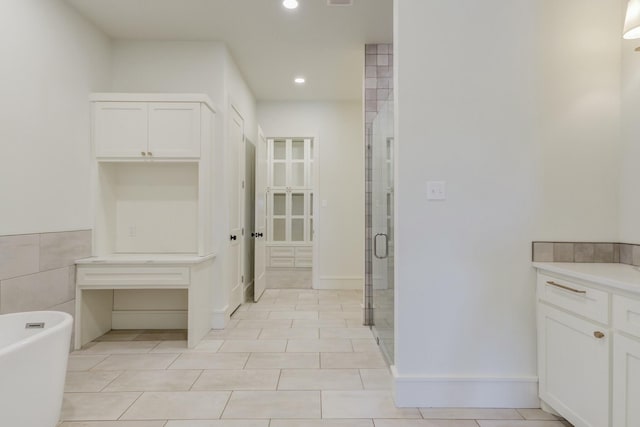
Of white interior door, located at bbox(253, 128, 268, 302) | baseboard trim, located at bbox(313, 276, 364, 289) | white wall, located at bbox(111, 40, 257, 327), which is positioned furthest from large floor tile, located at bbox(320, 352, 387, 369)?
baseboard trim, located at bbox(313, 276, 364, 289)

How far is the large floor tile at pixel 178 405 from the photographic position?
6.56 feet

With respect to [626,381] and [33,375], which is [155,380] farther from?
[626,381]

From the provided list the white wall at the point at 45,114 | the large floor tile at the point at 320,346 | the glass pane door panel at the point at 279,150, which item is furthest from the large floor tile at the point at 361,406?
the glass pane door panel at the point at 279,150

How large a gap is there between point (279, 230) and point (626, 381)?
5951 millimetres

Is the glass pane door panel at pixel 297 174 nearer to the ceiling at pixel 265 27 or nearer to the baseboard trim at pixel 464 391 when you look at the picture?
the ceiling at pixel 265 27

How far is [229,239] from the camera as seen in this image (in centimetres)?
375

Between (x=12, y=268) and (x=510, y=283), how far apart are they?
3183mm

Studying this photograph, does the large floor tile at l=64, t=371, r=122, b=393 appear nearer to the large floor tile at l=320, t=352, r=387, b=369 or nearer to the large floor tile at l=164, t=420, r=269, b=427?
the large floor tile at l=164, t=420, r=269, b=427

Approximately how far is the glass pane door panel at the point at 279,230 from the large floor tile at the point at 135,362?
14.0ft

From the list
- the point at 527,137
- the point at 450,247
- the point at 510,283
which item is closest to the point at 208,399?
the point at 450,247

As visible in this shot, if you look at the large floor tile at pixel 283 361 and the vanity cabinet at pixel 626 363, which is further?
the large floor tile at pixel 283 361

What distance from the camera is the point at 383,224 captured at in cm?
294

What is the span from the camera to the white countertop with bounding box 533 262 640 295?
1529 millimetres

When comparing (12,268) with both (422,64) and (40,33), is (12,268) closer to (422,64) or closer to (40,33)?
(40,33)
